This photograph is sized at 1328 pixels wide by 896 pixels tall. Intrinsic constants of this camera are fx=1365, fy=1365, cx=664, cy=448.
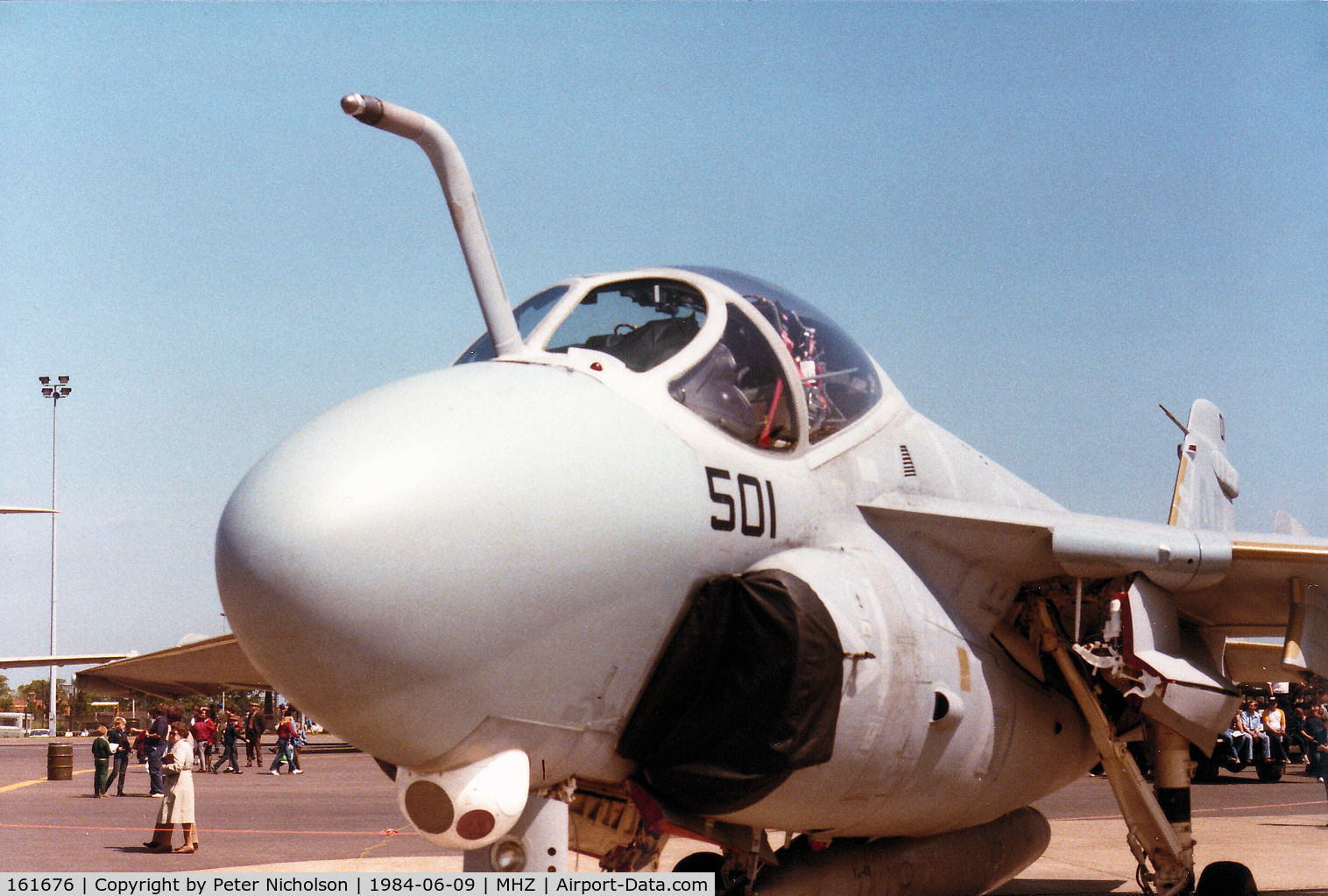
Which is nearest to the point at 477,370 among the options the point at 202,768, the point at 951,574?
the point at 951,574

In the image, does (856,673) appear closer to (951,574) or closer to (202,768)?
(951,574)

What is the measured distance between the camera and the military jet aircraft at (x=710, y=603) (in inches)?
160

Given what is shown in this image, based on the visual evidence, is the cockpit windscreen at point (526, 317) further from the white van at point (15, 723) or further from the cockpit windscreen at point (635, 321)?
the white van at point (15, 723)

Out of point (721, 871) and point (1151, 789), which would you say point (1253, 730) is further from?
point (721, 871)

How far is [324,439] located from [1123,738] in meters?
5.39

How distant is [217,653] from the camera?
872cm

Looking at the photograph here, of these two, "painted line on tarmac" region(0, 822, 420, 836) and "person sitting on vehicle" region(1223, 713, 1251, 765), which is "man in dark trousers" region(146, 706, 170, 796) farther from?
"person sitting on vehicle" region(1223, 713, 1251, 765)

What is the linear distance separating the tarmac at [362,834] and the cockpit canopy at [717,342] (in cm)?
205

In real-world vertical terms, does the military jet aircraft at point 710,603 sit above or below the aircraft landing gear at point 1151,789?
above

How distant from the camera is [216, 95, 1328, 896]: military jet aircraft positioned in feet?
13.4

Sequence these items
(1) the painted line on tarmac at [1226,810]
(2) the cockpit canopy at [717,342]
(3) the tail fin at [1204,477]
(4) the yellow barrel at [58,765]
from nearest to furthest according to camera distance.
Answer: (2) the cockpit canopy at [717,342]
(3) the tail fin at [1204,477]
(1) the painted line on tarmac at [1226,810]
(4) the yellow barrel at [58,765]

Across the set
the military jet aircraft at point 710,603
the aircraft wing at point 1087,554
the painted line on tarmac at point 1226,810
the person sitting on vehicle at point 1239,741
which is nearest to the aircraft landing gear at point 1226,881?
the military jet aircraft at point 710,603

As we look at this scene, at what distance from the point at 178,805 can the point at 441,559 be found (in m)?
12.2

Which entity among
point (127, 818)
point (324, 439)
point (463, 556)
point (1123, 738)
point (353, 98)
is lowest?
point (127, 818)
